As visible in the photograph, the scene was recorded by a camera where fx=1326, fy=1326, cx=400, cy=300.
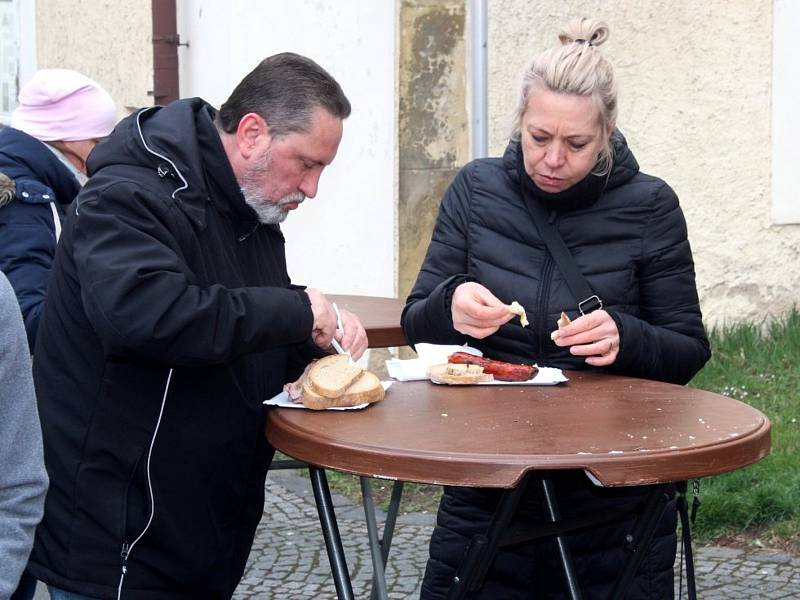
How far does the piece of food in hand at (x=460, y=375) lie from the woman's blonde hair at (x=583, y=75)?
0.53 m

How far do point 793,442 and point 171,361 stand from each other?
146 inches

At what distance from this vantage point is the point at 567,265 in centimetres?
303

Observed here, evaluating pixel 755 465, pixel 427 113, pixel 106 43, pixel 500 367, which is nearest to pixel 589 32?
pixel 500 367

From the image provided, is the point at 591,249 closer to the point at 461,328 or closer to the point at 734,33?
the point at 461,328

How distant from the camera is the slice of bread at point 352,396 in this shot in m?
2.73

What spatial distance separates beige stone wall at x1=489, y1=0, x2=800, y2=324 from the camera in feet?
22.4

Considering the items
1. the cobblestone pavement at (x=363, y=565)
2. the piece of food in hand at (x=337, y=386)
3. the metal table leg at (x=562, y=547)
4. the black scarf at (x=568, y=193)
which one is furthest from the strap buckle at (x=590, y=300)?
the cobblestone pavement at (x=363, y=565)

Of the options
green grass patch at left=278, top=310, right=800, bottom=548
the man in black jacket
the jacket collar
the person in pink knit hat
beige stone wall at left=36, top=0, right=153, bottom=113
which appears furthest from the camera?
beige stone wall at left=36, top=0, right=153, bottom=113

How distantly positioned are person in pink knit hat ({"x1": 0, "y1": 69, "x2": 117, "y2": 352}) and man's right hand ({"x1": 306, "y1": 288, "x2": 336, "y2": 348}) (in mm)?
936

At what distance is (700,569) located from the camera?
4785 mm

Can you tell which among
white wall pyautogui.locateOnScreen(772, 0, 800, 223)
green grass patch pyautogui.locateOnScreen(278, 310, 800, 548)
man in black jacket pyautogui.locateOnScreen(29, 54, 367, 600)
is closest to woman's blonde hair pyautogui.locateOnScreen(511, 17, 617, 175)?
man in black jacket pyautogui.locateOnScreen(29, 54, 367, 600)

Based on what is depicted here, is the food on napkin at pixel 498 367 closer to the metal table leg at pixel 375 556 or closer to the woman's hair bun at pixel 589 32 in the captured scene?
the metal table leg at pixel 375 556

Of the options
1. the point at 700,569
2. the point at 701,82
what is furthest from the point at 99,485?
the point at 701,82

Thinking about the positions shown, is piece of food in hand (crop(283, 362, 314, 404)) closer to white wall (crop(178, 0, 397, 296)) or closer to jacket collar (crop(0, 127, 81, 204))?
jacket collar (crop(0, 127, 81, 204))
